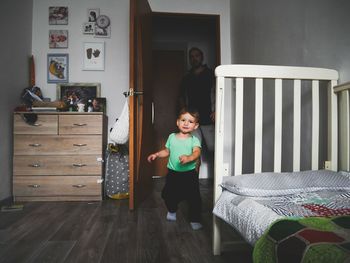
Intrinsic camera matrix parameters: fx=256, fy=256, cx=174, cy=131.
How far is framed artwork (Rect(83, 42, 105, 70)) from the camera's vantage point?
2.81 metres

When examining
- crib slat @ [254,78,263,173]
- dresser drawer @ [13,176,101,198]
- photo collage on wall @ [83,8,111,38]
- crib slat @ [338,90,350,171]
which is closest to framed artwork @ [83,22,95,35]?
photo collage on wall @ [83,8,111,38]

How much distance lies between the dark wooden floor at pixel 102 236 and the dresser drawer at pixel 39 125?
64 centimetres

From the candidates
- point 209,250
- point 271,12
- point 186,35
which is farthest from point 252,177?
point 186,35

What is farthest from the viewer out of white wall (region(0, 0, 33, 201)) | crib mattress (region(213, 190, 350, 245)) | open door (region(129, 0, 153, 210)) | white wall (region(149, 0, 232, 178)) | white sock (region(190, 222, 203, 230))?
white wall (region(149, 0, 232, 178))

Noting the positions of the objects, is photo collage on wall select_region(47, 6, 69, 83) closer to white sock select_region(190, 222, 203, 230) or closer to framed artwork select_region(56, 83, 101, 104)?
framed artwork select_region(56, 83, 101, 104)

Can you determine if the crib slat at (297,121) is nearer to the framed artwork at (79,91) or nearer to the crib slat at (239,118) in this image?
the crib slat at (239,118)

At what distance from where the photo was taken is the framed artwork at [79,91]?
9.07 ft

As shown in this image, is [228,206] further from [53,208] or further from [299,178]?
[53,208]

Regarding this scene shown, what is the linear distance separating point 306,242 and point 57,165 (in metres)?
2.23

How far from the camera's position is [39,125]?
2309 mm

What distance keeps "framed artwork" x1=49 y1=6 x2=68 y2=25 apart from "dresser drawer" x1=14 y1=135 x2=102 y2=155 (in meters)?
1.33

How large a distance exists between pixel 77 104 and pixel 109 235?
4.81ft

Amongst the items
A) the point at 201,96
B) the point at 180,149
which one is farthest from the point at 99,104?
the point at 180,149

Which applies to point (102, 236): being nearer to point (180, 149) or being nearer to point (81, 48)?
point (180, 149)
